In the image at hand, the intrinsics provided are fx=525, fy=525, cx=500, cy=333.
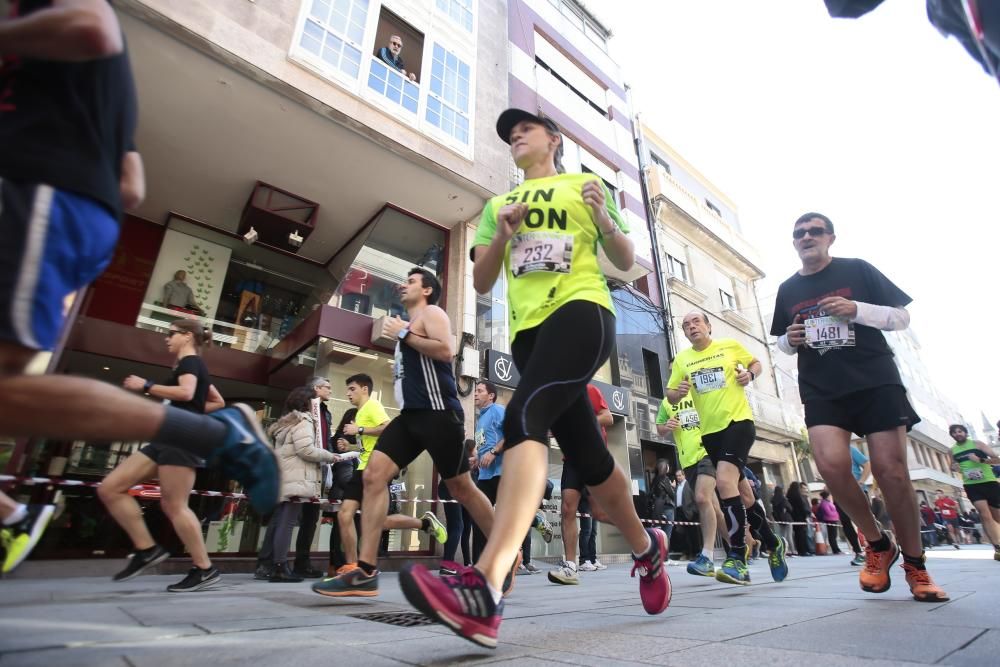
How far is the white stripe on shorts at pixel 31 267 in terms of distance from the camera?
48.6 inches

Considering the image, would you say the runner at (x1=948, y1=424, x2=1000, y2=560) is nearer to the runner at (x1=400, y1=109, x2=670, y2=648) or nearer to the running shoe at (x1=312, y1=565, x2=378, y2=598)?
the runner at (x1=400, y1=109, x2=670, y2=648)

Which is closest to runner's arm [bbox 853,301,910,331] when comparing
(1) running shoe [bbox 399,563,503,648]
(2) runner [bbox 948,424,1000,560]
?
(1) running shoe [bbox 399,563,503,648]

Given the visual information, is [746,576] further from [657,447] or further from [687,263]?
[687,263]

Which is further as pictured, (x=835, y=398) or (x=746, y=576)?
(x=746, y=576)

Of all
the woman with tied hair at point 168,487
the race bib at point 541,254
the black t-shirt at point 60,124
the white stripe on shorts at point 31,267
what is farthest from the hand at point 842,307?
the woman with tied hair at point 168,487

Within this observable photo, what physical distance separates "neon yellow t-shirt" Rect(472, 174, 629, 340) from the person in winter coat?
3672 millimetres

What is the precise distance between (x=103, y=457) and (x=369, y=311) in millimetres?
4732

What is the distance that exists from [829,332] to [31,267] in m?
3.41

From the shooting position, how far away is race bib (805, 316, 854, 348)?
2.89 m

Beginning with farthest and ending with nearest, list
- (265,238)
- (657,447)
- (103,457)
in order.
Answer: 1. (657,447)
2. (265,238)
3. (103,457)

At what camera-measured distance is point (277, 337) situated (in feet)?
35.8

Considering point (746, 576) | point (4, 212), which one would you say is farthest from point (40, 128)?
point (746, 576)

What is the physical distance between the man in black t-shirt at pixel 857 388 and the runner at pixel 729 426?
1.11 meters

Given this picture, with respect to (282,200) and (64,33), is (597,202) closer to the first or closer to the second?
(64,33)
